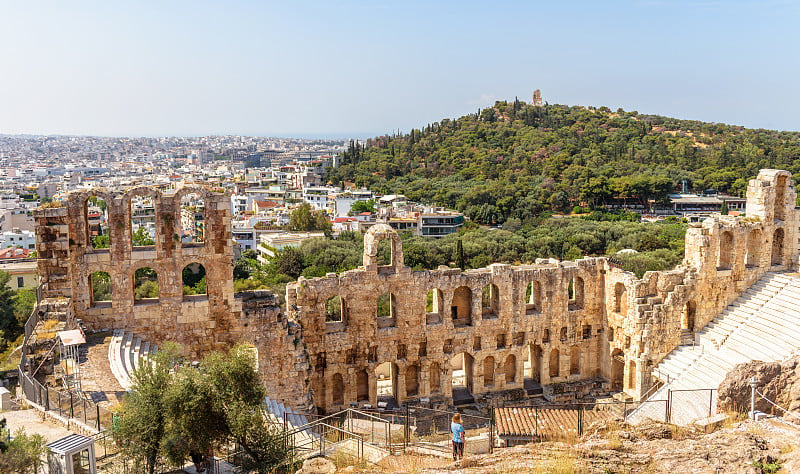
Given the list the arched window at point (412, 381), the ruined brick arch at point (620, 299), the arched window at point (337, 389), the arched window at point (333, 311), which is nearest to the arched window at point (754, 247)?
the ruined brick arch at point (620, 299)

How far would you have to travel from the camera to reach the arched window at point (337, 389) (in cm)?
2522

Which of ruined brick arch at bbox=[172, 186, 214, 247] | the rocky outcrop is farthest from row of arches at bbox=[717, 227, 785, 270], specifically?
ruined brick arch at bbox=[172, 186, 214, 247]

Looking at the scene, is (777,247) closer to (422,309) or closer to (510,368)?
(510,368)

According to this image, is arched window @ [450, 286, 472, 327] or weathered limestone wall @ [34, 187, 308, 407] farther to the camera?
arched window @ [450, 286, 472, 327]

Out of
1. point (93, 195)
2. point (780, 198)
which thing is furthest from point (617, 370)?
point (93, 195)

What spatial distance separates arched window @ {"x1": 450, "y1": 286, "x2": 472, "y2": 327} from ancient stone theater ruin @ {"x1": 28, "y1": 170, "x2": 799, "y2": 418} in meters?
0.06

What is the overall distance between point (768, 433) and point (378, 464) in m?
8.99

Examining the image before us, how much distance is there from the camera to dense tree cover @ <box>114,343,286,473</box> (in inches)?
524

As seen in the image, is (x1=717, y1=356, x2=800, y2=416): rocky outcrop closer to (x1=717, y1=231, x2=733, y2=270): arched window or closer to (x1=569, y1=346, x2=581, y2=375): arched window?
(x1=717, y1=231, x2=733, y2=270): arched window

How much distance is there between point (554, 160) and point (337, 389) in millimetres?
88523

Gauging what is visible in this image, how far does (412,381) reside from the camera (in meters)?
26.8

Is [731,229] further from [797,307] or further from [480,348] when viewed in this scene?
[480,348]

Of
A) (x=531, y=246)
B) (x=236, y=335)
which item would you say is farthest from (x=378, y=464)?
(x=531, y=246)

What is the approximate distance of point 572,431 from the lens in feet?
62.0
